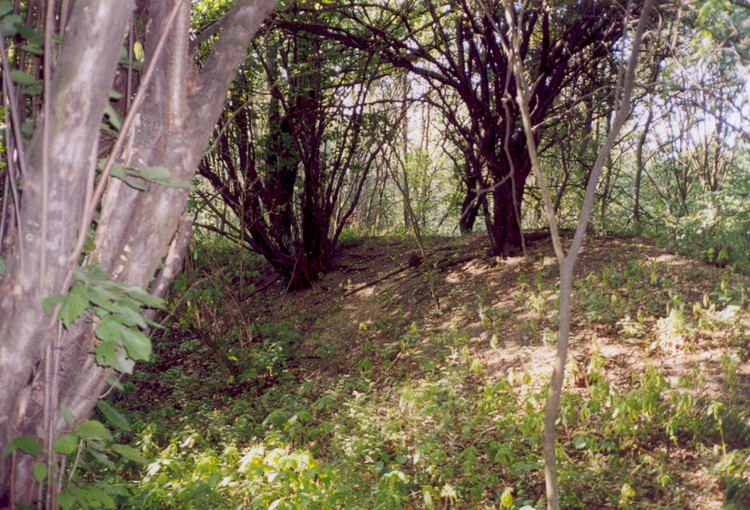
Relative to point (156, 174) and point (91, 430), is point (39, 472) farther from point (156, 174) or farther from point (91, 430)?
point (156, 174)

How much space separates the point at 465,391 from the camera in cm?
480

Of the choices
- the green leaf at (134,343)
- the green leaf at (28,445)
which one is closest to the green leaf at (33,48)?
the green leaf at (134,343)

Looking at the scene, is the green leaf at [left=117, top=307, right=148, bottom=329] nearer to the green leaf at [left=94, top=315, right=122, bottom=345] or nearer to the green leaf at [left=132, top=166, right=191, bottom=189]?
the green leaf at [left=94, top=315, right=122, bottom=345]

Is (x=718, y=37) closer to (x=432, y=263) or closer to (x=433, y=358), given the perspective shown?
(x=433, y=358)

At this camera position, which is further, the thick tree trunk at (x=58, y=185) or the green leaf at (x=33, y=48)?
the green leaf at (x=33, y=48)

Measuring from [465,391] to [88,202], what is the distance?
3913mm

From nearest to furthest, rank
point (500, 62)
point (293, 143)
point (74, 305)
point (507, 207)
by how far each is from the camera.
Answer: point (74, 305) < point (500, 62) < point (507, 207) < point (293, 143)

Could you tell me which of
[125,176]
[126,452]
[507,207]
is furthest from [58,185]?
[507,207]

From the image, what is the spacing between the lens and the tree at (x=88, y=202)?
4.43ft

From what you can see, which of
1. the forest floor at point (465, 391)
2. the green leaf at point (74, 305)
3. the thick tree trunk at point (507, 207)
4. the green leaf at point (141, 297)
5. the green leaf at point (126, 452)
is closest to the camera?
the green leaf at point (74, 305)

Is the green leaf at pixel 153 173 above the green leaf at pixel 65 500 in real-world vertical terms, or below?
above

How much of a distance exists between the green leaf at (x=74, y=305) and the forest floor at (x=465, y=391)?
6.57ft

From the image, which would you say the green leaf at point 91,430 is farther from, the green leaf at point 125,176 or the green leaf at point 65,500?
the green leaf at point 125,176

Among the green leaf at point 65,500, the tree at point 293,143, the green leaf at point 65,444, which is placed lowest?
the green leaf at point 65,500
